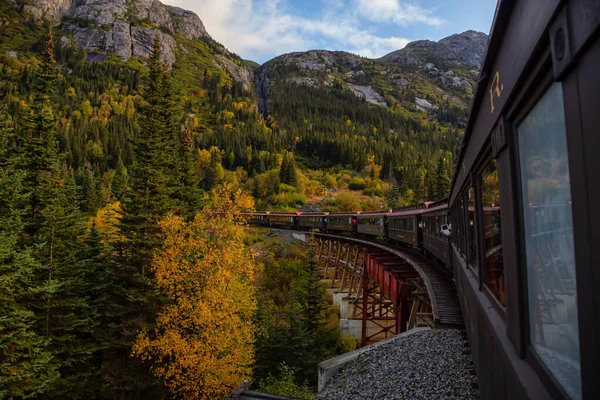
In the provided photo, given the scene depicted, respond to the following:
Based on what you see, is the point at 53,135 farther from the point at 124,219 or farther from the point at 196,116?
the point at 196,116

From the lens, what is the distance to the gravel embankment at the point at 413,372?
22.3ft

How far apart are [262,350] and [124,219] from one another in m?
11.9

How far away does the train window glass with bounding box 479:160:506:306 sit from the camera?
273cm

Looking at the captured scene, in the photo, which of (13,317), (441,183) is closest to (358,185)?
(441,183)

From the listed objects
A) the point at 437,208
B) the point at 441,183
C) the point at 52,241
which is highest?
the point at 441,183

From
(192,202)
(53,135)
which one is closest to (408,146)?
(192,202)

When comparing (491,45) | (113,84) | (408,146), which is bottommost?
(491,45)

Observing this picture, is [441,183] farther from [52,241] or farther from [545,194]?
[545,194]

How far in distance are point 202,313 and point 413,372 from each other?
997 cm

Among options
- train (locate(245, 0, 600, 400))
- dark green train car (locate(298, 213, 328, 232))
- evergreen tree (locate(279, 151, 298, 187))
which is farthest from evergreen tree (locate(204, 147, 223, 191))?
train (locate(245, 0, 600, 400))

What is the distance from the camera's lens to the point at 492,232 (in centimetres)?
312

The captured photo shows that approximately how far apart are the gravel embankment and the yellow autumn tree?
6.91 metres

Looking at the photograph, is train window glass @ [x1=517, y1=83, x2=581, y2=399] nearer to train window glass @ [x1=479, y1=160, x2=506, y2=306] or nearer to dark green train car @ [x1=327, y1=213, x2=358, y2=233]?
train window glass @ [x1=479, y1=160, x2=506, y2=306]

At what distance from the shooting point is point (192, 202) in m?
26.3
